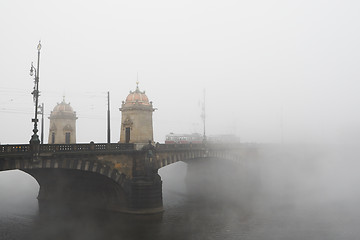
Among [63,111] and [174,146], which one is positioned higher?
[63,111]

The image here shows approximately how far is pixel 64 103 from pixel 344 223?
3875 centimetres

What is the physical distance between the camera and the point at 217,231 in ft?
92.7

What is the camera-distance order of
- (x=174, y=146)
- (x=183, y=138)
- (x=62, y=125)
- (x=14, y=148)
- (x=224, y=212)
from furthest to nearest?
(x=183, y=138), (x=62, y=125), (x=174, y=146), (x=224, y=212), (x=14, y=148)

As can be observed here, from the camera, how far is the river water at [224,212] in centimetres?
2762

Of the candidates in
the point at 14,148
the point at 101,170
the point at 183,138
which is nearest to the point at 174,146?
the point at 101,170

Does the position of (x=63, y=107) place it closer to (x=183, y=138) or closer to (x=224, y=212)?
(x=183, y=138)

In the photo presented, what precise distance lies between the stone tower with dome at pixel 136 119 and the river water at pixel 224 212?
8.83m

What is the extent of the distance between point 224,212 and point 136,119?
1429cm

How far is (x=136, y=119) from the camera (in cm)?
3862

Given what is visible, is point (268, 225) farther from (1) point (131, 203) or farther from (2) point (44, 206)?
(2) point (44, 206)

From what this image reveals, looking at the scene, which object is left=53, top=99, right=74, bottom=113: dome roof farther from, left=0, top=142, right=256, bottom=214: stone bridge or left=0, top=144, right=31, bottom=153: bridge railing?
left=0, top=144, right=31, bottom=153: bridge railing

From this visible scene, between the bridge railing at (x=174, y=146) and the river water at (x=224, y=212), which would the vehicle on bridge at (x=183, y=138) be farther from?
the bridge railing at (x=174, y=146)

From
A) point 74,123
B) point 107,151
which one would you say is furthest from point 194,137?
point 107,151

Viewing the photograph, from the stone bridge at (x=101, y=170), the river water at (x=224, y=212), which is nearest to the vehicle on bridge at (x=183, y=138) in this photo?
the river water at (x=224, y=212)
